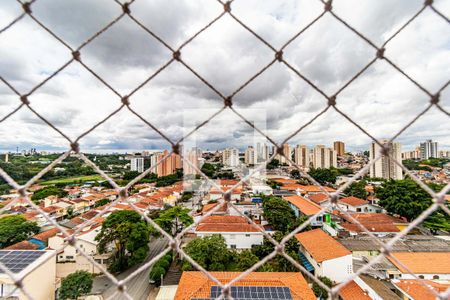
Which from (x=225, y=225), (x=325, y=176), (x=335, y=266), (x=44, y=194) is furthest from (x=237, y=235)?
(x=325, y=176)

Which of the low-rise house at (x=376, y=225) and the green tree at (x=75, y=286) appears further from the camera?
the low-rise house at (x=376, y=225)

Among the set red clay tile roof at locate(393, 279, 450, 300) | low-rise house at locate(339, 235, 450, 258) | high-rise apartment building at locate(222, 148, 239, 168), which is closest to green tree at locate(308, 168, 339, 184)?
high-rise apartment building at locate(222, 148, 239, 168)

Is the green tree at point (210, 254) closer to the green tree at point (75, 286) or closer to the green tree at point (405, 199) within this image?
the green tree at point (75, 286)

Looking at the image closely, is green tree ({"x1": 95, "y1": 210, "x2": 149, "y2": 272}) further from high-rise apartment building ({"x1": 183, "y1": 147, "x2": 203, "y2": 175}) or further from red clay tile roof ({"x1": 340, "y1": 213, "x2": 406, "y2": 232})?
red clay tile roof ({"x1": 340, "y1": 213, "x2": 406, "y2": 232})

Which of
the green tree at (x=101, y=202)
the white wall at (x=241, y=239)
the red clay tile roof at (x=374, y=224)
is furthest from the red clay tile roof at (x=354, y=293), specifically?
the green tree at (x=101, y=202)

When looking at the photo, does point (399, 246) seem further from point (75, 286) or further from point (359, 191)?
point (359, 191)

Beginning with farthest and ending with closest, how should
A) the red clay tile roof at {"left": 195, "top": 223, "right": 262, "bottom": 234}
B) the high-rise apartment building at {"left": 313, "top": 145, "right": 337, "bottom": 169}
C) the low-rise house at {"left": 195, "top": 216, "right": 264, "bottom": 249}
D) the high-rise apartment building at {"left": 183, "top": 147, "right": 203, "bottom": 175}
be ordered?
the high-rise apartment building at {"left": 313, "top": 145, "right": 337, "bottom": 169}, the red clay tile roof at {"left": 195, "top": 223, "right": 262, "bottom": 234}, the low-rise house at {"left": 195, "top": 216, "right": 264, "bottom": 249}, the high-rise apartment building at {"left": 183, "top": 147, "right": 203, "bottom": 175}

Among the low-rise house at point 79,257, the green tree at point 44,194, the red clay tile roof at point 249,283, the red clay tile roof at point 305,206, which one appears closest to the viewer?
the red clay tile roof at point 249,283
